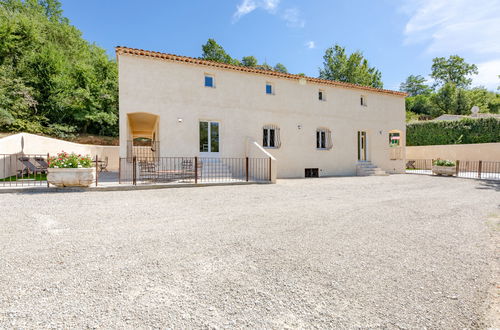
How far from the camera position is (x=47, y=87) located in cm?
2377

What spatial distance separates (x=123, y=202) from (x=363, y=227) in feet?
21.5

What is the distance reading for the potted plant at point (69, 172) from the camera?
28.4 feet

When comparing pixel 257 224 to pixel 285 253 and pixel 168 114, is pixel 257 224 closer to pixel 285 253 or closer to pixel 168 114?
pixel 285 253

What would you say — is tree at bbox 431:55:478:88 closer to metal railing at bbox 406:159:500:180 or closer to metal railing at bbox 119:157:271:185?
metal railing at bbox 406:159:500:180

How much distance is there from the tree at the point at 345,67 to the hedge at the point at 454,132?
14.4 meters

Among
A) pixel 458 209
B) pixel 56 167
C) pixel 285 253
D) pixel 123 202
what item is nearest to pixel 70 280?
pixel 285 253

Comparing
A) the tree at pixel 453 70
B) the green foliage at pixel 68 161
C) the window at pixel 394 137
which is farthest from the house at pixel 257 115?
the tree at pixel 453 70

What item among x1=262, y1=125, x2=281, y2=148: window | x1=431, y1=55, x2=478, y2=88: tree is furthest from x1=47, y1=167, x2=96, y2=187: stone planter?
x1=431, y1=55, x2=478, y2=88: tree

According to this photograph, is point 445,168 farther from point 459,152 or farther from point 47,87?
point 47,87

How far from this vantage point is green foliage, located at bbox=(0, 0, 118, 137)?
21266mm

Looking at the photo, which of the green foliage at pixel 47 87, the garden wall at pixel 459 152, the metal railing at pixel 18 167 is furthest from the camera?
the green foliage at pixel 47 87

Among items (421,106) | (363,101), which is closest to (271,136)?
(363,101)

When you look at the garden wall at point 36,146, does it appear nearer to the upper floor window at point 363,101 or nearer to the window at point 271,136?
the window at point 271,136

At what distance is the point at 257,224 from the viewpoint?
204 inches
